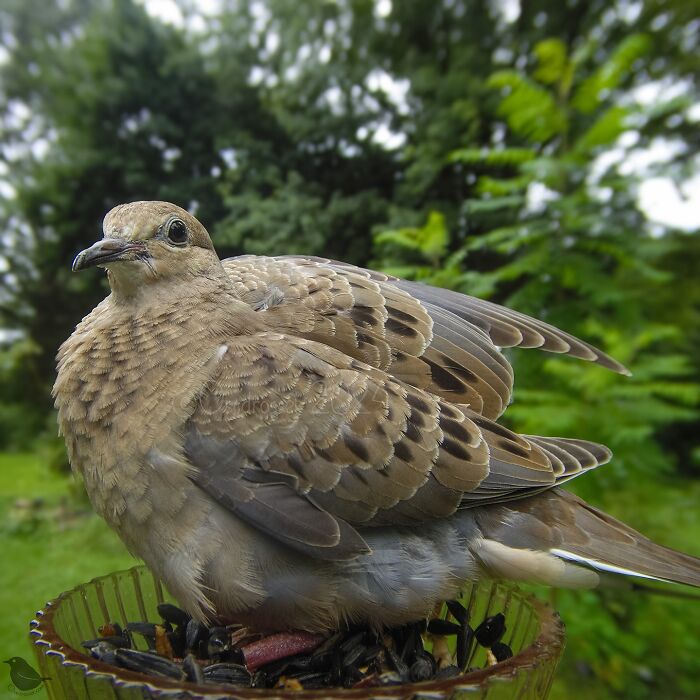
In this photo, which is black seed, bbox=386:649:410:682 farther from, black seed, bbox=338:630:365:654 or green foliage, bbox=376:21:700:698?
green foliage, bbox=376:21:700:698

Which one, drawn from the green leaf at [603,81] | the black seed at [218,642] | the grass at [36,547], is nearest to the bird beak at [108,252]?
the black seed at [218,642]

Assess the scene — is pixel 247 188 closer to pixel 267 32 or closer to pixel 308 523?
pixel 267 32

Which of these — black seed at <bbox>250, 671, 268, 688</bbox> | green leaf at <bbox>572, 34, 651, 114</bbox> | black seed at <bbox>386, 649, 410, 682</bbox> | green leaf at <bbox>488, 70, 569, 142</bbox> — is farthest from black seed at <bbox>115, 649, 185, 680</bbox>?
green leaf at <bbox>572, 34, 651, 114</bbox>

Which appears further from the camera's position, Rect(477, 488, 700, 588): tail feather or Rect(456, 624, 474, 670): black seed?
Rect(456, 624, 474, 670): black seed

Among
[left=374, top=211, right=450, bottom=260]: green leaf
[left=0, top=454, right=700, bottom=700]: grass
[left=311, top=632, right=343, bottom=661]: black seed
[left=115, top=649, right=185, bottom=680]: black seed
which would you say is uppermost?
[left=374, top=211, right=450, bottom=260]: green leaf

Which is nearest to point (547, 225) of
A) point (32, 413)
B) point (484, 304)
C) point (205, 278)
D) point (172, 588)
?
point (484, 304)
